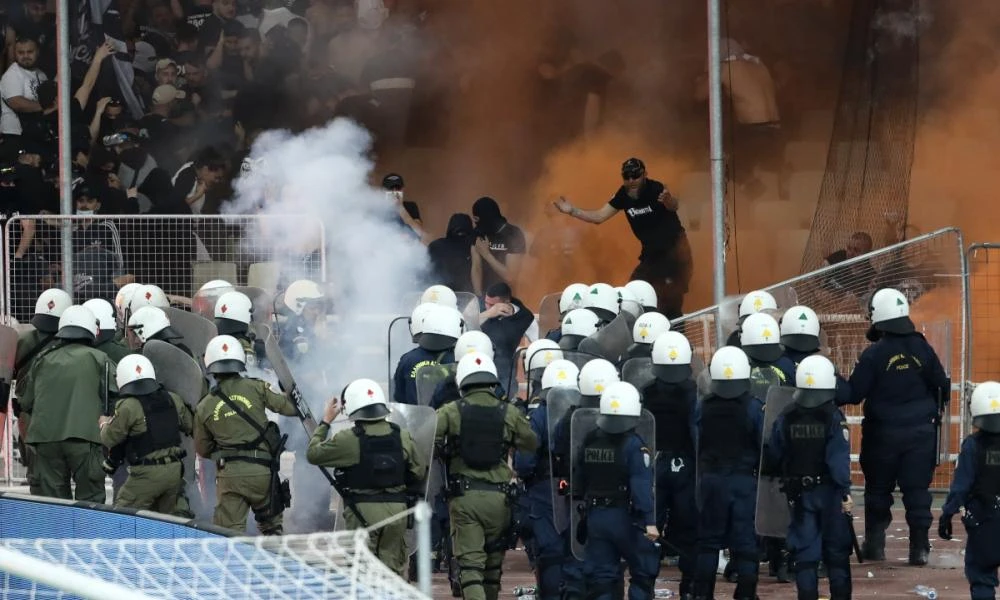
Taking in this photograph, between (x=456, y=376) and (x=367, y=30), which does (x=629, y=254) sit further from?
(x=456, y=376)

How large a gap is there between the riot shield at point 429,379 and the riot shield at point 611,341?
103cm

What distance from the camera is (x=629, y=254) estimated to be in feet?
64.7

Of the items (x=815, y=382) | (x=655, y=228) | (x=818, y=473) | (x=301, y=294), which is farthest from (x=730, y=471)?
(x=655, y=228)

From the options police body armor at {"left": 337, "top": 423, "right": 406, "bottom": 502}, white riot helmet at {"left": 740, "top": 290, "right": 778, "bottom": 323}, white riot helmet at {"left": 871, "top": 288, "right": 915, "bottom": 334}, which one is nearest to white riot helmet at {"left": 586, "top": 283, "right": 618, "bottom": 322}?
white riot helmet at {"left": 740, "top": 290, "right": 778, "bottom": 323}

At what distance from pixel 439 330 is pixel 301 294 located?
7.39 feet

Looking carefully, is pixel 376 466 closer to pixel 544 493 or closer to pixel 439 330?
pixel 544 493

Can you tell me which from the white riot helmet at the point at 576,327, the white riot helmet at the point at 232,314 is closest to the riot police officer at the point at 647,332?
the white riot helmet at the point at 576,327

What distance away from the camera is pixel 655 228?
17172 mm

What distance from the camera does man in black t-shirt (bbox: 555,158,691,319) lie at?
17062mm

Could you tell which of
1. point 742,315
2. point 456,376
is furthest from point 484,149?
point 456,376

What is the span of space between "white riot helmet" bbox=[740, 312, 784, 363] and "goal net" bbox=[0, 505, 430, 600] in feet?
10.3

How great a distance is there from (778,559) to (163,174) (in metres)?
7.10

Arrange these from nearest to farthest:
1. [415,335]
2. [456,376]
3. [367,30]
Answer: [456,376] → [415,335] → [367,30]

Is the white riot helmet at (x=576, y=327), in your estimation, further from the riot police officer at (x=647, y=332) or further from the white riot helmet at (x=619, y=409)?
the white riot helmet at (x=619, y=409)
